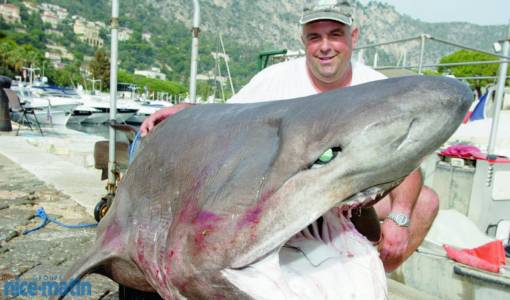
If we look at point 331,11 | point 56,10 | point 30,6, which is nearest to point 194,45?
point 331,11

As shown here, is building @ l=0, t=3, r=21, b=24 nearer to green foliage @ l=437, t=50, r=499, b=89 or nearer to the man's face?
green foliage @ l=437, t=50, r=499, b=89

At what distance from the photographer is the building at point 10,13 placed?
136 meters

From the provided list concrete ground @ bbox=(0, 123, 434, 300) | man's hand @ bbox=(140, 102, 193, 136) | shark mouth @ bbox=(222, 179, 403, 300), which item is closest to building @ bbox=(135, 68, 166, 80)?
concrete ground @ bbox=(0, 123, 434, 300)

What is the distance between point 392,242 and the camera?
6.87 feet

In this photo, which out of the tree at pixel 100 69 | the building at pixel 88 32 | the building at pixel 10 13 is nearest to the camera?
the tree at pixel 100 69

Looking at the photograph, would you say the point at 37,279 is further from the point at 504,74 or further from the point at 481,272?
the point at 504,74

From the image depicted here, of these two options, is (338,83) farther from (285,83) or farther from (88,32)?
(88,32)

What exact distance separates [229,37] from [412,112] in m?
191

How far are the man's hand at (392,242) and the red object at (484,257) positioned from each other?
1.55 meters

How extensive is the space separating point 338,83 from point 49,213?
3.30 metres

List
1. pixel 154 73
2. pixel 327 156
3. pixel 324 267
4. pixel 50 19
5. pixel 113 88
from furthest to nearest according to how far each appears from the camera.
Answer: pixel 50 19 → pixel 154 73 → pixel 113 88 → pixel 324 267 → pixel 327 156

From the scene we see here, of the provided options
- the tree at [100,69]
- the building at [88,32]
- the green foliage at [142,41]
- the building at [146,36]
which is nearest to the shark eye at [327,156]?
the tree at [100,69]

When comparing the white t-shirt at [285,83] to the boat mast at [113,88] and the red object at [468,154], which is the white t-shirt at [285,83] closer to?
the boat mast at [113,88]

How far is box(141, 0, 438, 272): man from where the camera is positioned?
6.99ft
